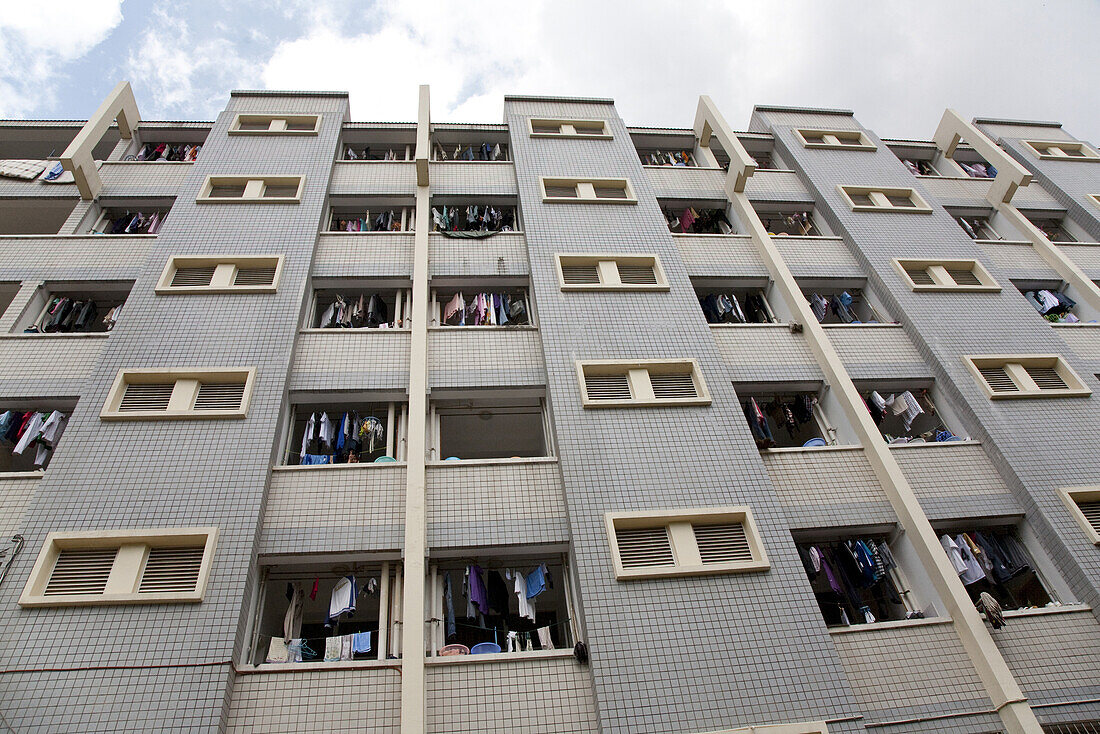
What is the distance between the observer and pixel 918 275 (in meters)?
17.3

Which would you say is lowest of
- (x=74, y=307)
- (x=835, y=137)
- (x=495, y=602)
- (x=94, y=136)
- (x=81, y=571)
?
(x=495, y=602)

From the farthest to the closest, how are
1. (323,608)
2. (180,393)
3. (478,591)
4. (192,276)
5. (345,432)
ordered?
(192,276) < (345,432) < (180,393) < (323,608) < (478,591)

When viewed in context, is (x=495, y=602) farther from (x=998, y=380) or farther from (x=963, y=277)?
(x=963, y=277)

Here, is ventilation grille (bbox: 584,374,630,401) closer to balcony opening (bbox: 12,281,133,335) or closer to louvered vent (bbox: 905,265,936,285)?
louvered vent (bbox: 905,265,936,285)

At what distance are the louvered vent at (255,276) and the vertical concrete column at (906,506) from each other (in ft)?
38.5

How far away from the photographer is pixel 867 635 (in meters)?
10.4

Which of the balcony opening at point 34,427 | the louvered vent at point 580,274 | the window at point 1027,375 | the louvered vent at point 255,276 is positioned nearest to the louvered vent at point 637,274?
the louvered vent at point 580,274

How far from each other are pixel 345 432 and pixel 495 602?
4279 millimetres

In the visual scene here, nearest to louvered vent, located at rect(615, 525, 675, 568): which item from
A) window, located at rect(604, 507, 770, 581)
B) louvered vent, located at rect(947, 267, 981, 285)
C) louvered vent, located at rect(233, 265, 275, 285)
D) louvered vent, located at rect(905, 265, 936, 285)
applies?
window, located at rect(604, 507, 770, 581)

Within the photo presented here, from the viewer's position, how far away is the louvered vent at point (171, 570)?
976cm

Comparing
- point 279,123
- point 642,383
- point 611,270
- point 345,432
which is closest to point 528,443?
point 642,383

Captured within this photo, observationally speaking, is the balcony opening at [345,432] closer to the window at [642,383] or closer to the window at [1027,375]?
the window at [642,383]

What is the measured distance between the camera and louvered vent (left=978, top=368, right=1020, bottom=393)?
14.4 metres

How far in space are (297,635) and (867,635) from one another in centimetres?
874
